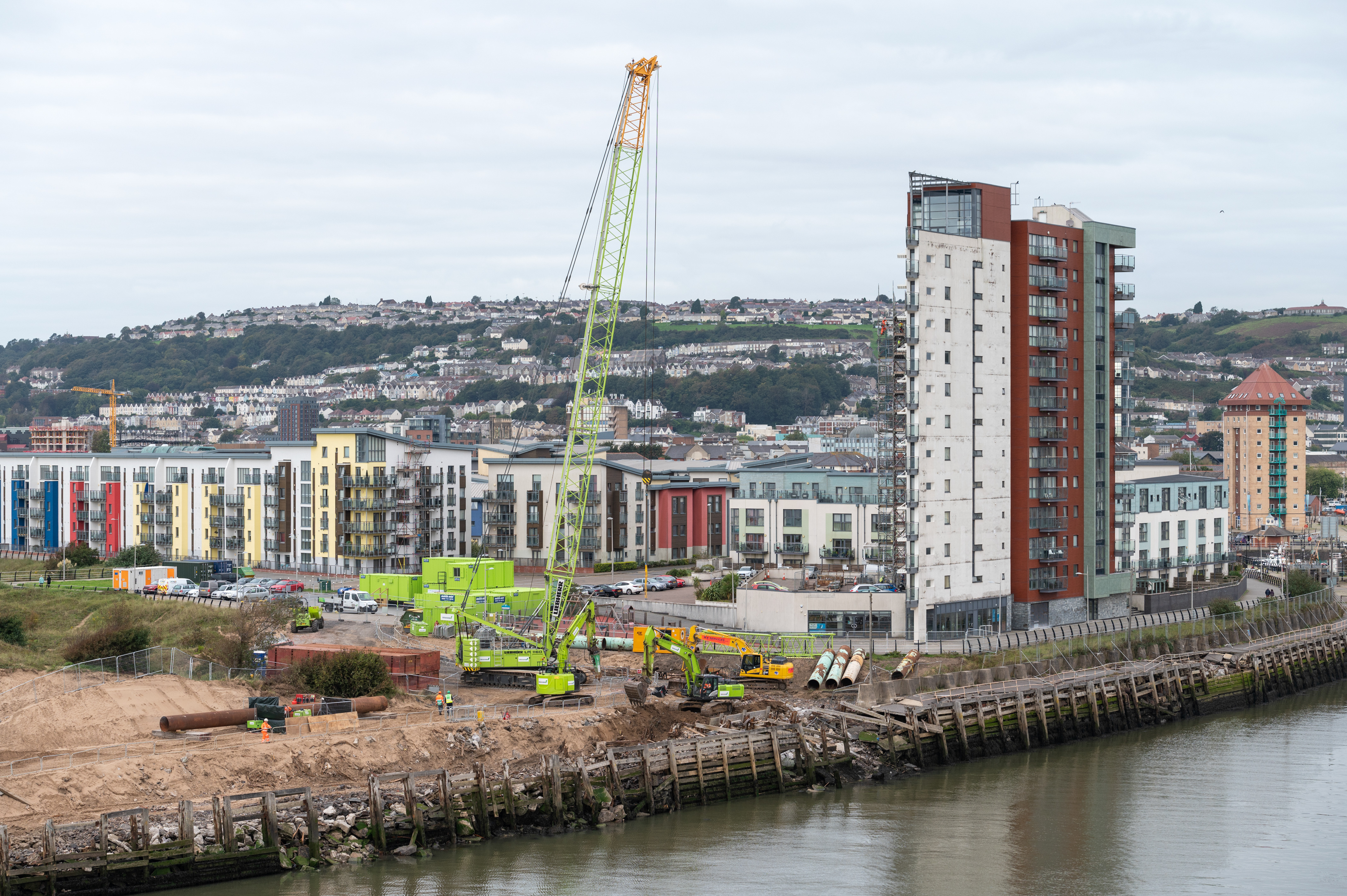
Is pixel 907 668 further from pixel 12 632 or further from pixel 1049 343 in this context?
pixel 12 632

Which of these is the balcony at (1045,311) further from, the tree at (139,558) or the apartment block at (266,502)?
the tree at (139,558)

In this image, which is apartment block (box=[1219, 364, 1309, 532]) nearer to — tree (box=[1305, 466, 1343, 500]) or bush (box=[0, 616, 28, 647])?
tree (box=[1305, 466, 1343, 500])

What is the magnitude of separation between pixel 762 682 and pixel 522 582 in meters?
39.8

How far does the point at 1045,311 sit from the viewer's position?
7438cm

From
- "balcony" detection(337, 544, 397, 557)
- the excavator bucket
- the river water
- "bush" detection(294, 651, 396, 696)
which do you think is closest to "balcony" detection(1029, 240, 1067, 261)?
the river water

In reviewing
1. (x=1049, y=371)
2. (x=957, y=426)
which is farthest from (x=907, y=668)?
(x=1049, y=371)

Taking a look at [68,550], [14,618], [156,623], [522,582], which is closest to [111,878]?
[14,618]

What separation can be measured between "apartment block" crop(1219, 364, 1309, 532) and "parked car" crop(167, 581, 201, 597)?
111 metres

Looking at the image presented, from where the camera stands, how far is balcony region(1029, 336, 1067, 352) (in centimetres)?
7406

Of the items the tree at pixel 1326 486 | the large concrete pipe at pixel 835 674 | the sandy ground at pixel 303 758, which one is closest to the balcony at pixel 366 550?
the large concrete pipe at pixel 835 674

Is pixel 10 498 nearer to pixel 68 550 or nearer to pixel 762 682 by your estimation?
pixel 68 550

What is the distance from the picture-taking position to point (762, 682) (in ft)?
189

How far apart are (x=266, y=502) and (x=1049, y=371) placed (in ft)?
182

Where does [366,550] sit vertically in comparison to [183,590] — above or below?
above
